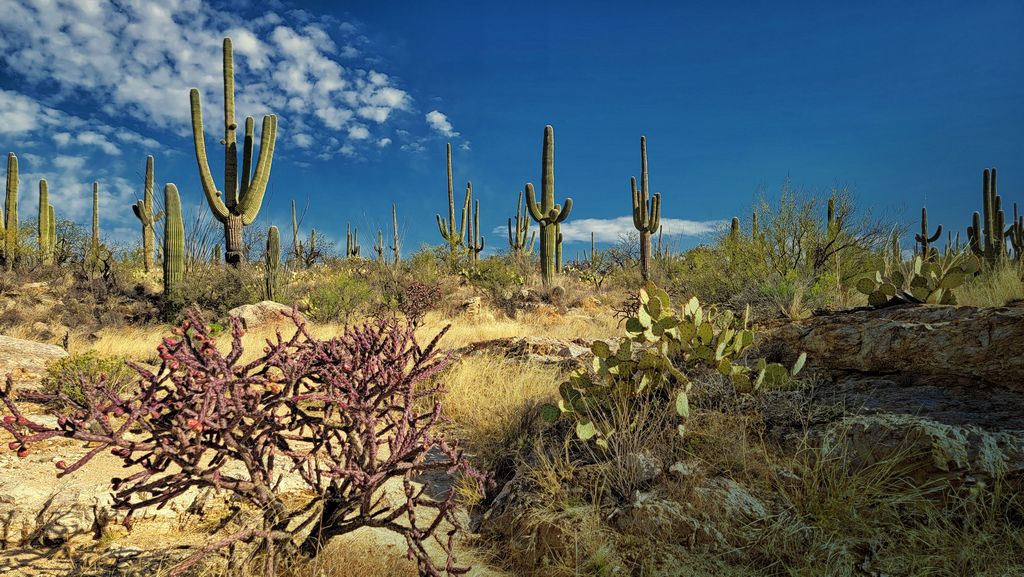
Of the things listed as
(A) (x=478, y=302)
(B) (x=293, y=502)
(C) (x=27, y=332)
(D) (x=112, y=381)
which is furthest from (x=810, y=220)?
(C) (x=27, y=332)

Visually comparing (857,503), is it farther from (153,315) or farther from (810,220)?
(153,315)

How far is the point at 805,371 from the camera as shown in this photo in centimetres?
421

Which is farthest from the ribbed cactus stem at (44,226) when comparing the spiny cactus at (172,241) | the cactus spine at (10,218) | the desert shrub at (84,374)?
the desert shrub at (84,374)

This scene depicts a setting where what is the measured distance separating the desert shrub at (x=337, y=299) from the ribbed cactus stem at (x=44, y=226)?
10101 mm

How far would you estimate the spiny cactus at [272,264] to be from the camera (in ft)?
43.4

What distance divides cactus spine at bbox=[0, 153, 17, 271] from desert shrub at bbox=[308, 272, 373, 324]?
10.1 metres

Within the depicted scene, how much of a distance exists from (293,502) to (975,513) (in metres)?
3.64

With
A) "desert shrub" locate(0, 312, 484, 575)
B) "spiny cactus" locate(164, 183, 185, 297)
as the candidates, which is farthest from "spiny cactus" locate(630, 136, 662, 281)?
"desert shrub" locate(0, 312, 484, 575)

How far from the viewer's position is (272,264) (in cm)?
1352

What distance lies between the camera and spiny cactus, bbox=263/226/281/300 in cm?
1323

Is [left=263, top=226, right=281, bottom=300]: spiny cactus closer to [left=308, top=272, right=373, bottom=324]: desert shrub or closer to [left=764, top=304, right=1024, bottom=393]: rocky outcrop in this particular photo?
[left=308, top=272, right=373, bottom=324]: desert shrub

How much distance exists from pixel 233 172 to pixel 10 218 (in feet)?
31.6

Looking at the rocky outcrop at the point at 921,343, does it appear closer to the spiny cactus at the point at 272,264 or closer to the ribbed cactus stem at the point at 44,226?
the spiny cactus at the point at 272,264

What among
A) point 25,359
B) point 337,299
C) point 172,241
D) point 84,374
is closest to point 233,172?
point 172,241
